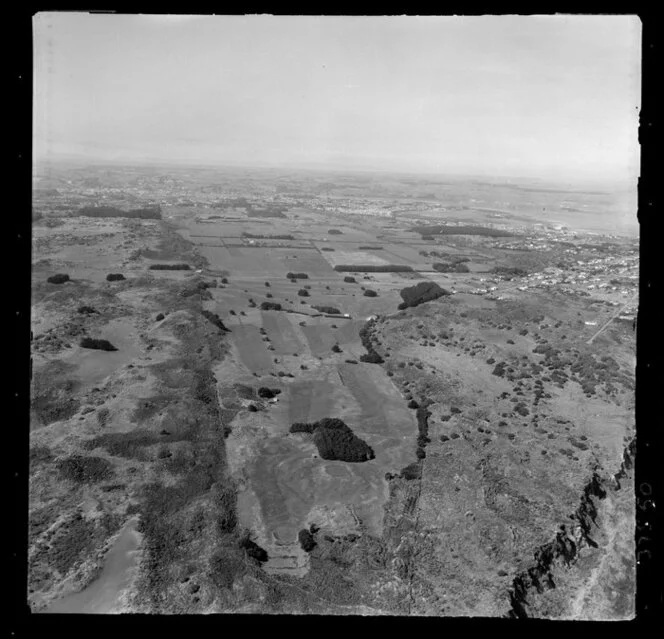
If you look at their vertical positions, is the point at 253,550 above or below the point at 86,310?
below

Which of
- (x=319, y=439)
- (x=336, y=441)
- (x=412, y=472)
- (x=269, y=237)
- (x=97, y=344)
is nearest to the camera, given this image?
(x=412, y=472)

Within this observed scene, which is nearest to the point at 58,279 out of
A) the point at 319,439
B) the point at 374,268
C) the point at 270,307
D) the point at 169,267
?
the point at 169,267

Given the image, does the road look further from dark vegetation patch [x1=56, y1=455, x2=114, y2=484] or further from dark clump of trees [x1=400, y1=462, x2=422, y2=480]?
dark vegetation patch [x1=56, y1=455, x2=114, y2=484]

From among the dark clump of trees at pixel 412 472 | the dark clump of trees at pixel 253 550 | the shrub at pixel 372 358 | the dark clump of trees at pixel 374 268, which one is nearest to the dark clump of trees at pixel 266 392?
the shrub at pixel 372 358

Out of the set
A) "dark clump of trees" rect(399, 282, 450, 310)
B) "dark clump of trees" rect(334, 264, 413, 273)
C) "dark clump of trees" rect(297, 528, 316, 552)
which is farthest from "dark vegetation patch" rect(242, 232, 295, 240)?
"dark clump of trees" rect(297, 528, 316, 552)

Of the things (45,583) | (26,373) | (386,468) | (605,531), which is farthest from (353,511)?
(26,373)

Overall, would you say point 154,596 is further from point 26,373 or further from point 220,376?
point 220,376

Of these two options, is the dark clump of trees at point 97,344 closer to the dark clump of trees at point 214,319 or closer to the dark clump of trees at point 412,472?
the dark clump of trees at point 214,319

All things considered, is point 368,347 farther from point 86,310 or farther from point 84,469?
point 86,310
